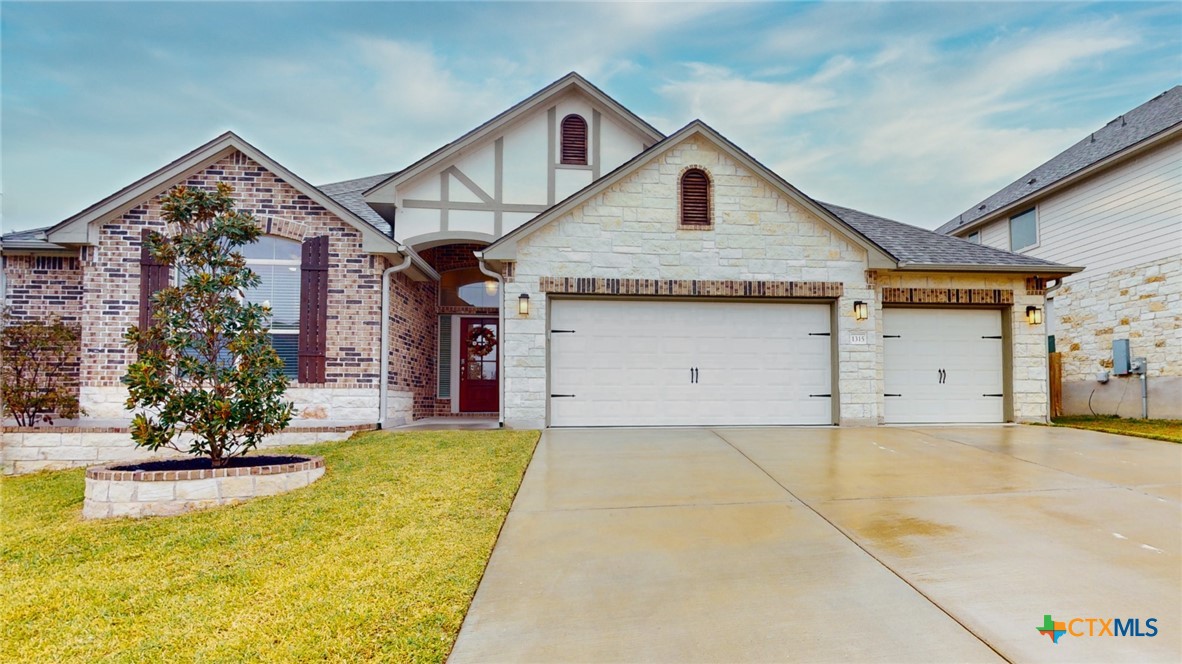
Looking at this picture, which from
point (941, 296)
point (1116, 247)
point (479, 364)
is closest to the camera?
point (941, 296)

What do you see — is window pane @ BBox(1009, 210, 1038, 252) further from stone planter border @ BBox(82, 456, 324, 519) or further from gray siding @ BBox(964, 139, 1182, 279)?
stone planter border @ BBox(82, 456, 324, 519)

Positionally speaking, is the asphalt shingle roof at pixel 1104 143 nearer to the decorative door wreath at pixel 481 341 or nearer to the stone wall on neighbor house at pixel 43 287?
the decorative door wreath at pixel 481 341

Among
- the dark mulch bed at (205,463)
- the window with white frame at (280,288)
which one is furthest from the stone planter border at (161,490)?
the window with white frame at (280,288)

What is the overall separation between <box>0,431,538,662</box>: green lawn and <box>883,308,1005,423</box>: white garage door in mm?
7414

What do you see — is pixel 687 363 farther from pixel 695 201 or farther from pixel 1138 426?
pixel 1138 426

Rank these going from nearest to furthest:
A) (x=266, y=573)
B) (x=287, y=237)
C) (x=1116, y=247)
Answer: (x=266, y=573), (x=287, y=237), (x=1116, y=247)

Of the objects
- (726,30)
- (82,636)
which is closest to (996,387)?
(726,30)

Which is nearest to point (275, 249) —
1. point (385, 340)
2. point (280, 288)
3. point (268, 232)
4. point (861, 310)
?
point (268, 232)

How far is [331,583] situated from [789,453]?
5.35m

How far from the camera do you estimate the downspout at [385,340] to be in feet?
29.8

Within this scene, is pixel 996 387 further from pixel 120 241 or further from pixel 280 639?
pixel 120 241

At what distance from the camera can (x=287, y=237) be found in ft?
29.9

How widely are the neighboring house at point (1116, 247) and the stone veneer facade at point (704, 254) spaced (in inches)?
176

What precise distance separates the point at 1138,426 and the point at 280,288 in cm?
1521
